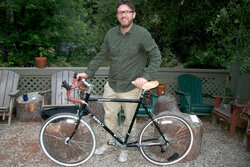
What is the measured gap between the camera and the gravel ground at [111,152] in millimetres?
3355

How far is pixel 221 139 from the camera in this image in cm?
429

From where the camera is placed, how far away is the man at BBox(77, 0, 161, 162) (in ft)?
9.46

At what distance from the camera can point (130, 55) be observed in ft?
9.76

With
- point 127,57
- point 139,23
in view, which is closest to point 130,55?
point 127,57

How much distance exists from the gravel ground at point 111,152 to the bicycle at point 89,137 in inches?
8.5

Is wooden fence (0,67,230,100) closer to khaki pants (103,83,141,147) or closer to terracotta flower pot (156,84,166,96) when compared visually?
terracotta flower pot (156,84,166,96)

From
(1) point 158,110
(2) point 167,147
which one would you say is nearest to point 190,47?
(1) point 158,110

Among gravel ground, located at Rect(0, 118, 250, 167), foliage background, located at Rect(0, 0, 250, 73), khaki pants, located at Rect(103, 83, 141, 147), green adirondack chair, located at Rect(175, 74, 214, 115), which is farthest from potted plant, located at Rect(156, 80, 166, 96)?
khaki pants, located at Rect(103, 83, 141, 147)

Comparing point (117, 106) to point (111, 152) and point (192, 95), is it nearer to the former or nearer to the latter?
point (111, 152)

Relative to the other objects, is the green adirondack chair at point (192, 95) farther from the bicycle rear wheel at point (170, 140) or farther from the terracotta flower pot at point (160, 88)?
the bicycle rear wheel at point (170, 140)

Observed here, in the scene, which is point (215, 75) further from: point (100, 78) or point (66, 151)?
point (66, 151)

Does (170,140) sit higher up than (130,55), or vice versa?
(130,55)

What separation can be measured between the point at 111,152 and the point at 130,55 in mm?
1555

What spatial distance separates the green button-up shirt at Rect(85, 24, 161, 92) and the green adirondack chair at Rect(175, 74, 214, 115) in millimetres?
1988
